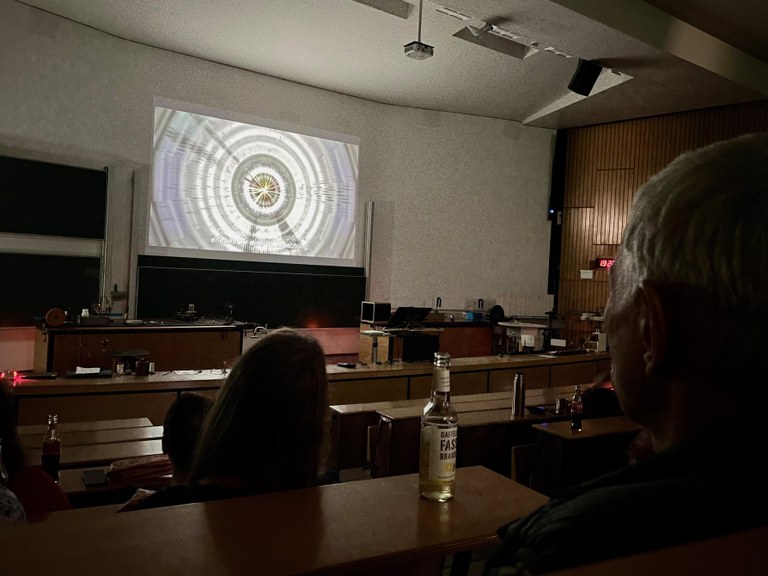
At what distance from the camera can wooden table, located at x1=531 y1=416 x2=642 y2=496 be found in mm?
3127

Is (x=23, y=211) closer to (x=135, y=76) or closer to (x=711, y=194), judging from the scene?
(x=135, y=76)

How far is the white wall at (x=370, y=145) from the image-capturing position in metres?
6.34

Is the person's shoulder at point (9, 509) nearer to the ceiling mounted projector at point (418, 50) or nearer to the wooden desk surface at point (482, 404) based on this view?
the wooden desk surface at point (482, 404)

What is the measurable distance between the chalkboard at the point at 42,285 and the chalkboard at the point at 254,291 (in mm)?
600

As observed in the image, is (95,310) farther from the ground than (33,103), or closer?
closer

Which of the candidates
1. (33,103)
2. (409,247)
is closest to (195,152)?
(33,103)

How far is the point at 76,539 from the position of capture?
3.42 feet

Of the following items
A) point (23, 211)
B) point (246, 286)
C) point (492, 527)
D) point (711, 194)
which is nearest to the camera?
point (711, 194)

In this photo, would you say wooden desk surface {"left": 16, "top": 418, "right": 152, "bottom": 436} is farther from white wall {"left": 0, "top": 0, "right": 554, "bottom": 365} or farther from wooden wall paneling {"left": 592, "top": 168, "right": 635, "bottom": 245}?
wooden wall paneling {"left": 592, "top": 168, "right": 635, "bottom": 245}

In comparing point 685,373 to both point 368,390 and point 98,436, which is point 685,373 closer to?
point 98,436

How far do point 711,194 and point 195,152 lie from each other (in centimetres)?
755

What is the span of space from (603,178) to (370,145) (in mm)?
4041

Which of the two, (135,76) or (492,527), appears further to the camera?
(135,76)

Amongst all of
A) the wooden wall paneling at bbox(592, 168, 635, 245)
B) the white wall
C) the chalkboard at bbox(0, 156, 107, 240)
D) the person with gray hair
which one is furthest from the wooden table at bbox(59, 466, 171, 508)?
the wooden wall paneling at bbox(592, 168, 635, 245)
